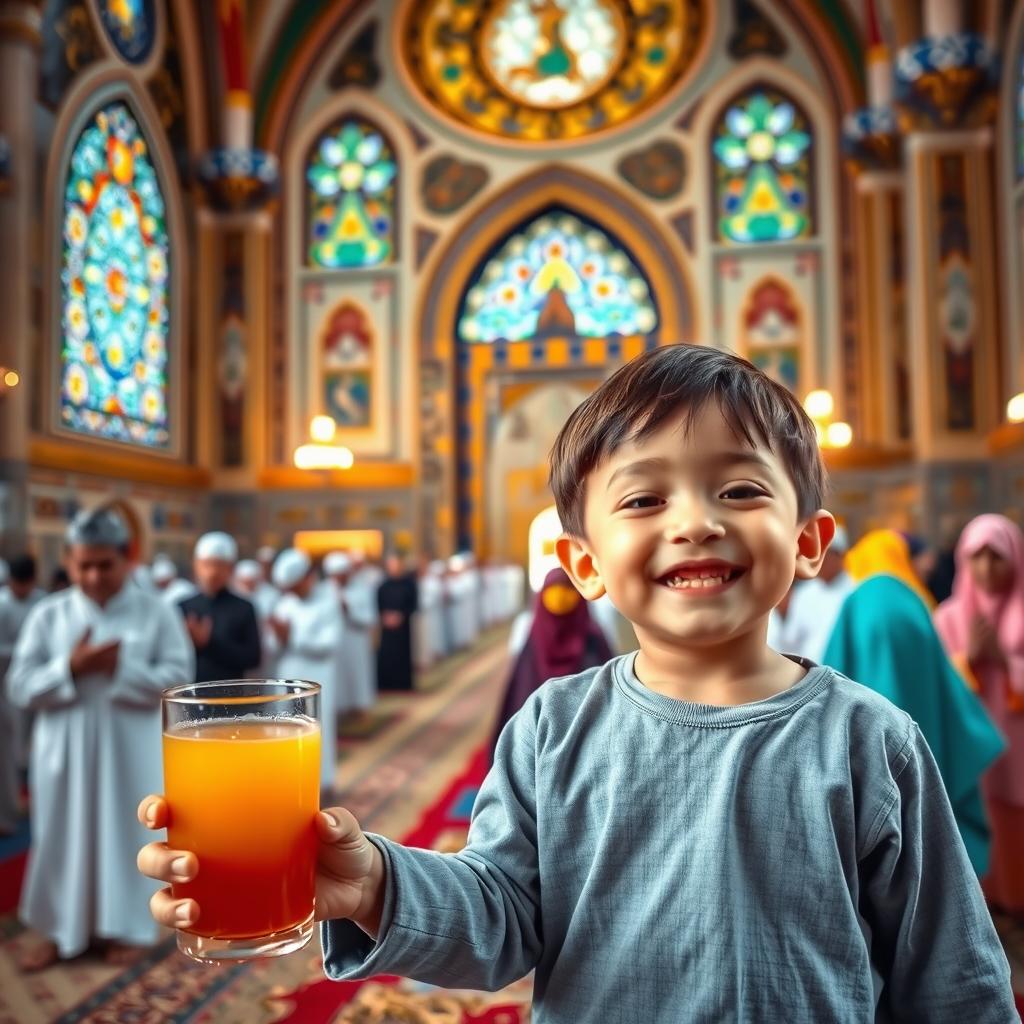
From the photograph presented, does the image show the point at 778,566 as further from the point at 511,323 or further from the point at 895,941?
the point at 511,323

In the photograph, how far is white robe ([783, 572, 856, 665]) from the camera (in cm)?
490

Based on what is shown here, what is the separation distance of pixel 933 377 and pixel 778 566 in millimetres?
12641

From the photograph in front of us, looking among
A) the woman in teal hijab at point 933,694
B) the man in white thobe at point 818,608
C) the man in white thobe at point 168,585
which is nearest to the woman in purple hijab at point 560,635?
the man in white thobe at point 818,608

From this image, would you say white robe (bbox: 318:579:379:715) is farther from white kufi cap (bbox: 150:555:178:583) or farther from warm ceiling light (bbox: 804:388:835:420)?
warm ceiling light (bbox: 804:388:835:420)

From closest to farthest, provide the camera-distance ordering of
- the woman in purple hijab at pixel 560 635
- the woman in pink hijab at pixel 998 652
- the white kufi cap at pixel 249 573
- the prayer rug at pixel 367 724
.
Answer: the woman in pink hijab at pixel 998 652 < the woman in purple hijab at pixel 560 635 < the prayer rug at pixel 367 724 < the white kufi cap at pixel 249 573

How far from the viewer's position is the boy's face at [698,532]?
0.98 m

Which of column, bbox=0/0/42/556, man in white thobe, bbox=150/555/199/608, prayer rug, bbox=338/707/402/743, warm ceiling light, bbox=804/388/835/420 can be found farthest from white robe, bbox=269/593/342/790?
warm ceiling light, bbox=804/388/835/420

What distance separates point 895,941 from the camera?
1025mm

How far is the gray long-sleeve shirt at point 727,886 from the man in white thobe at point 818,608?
3.78 m

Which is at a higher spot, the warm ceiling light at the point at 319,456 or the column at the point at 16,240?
the column at the point at 16,240

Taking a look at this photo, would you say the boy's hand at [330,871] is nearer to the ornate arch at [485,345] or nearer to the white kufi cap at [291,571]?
the white kufi cap at [291,571]

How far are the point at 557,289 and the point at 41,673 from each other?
13.3 metres

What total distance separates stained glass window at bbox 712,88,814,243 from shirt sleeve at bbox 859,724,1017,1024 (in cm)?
1496

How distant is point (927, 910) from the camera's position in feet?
3.34
